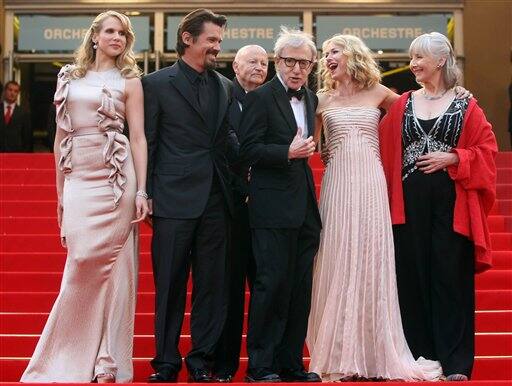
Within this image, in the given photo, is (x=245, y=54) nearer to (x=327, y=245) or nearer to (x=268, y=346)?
(x=327, y=245)

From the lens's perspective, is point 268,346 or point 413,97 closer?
point 268,346

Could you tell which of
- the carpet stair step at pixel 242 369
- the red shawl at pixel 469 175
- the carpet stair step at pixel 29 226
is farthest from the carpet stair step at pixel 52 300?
the carpet stair step at pixel 29 226

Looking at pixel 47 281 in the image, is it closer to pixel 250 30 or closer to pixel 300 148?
pixel 300 148

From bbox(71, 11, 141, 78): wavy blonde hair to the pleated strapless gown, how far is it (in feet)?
3.77

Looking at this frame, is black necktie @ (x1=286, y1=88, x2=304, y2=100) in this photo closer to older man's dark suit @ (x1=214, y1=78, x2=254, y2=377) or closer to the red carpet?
older man's dark suit @ (x1=214, y1=78, x2=254, y2=377)

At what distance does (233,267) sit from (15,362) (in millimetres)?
1623

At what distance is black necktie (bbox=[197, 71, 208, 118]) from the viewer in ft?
21.1

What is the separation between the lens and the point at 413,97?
6797 millimetres

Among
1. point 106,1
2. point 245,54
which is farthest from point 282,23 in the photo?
point 245,54

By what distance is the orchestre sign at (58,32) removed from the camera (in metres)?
17.5

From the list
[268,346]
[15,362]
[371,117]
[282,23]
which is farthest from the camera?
[282,23]

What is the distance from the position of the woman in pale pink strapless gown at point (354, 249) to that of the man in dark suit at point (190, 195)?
606mm

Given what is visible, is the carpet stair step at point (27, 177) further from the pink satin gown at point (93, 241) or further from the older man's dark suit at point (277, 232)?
the older man's dark suit at point (277, 232)

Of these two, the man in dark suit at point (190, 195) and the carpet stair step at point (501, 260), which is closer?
the man in dark suit at point (190, 195)
